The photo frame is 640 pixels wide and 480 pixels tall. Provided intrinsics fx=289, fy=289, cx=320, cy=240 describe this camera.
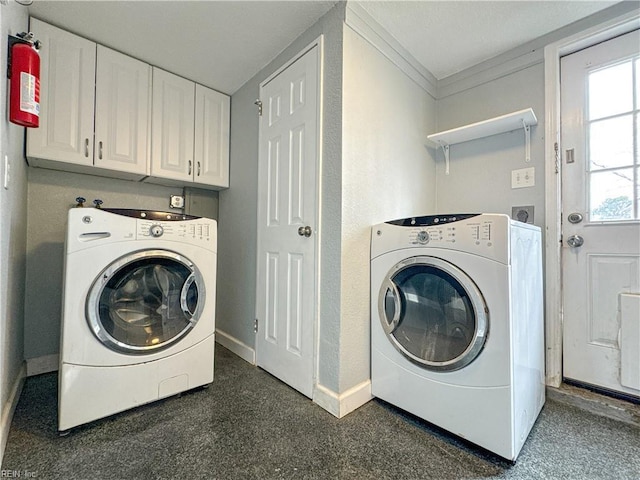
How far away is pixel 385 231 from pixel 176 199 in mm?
1782

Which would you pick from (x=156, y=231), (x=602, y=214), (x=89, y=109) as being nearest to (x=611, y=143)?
(x=602, y=214)

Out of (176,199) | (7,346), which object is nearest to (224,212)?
(176,199)

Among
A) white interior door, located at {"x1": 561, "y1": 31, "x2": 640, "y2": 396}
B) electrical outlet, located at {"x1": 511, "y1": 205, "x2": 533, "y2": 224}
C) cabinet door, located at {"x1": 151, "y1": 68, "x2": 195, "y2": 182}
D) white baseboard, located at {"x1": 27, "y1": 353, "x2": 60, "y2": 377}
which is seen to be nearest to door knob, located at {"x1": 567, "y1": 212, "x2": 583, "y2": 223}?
white interior door, located at {"x1": 561, "y1": 31, "x2": 640, "y2": 396}

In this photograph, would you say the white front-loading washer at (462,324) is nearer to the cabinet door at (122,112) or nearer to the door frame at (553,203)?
the door frame at (553,203)

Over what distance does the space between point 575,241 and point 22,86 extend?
105 inches

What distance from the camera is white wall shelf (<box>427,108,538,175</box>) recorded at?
1.68 metres

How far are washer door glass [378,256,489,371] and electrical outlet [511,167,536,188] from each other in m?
1.02

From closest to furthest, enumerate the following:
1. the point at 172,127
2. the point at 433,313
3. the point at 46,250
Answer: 1. the point at 433,313
2. the point at 46,250
3. the point at 172,127

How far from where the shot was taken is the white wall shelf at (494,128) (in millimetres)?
1676

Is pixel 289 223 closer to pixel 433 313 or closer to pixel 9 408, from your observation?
pixel 433 313

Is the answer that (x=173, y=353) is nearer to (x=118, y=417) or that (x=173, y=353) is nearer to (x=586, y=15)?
(x=118, y=417)

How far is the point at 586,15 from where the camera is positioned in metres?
1.56

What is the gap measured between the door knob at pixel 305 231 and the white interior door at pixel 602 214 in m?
1.47

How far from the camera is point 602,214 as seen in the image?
5.15 feet
